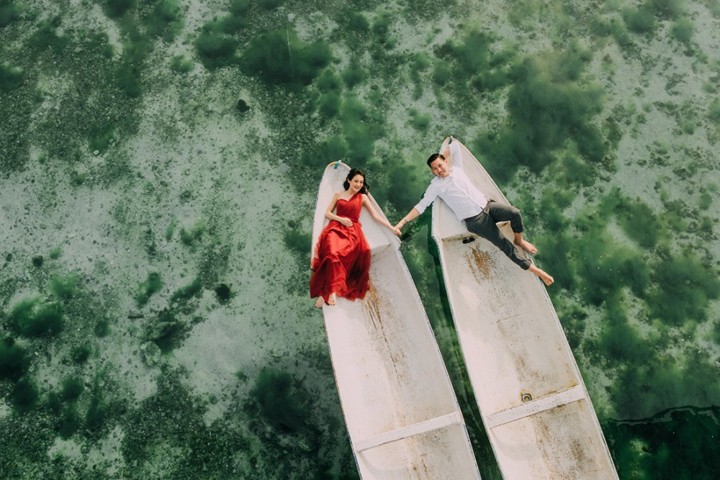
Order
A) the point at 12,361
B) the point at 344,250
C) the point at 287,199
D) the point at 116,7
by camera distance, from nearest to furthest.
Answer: the point at 344,250, the point at 12,361, the point at 287,199, the point at 116,7

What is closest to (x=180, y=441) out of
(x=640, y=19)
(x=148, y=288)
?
(x=148, y=288)

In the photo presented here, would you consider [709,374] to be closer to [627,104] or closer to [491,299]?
[491,299]

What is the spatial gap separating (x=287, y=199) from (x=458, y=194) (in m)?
1.66

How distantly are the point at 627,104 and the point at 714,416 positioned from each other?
9.86ft

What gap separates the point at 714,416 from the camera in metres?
4.41

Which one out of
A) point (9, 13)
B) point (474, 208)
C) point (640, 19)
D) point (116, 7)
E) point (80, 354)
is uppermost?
point (640, 19)

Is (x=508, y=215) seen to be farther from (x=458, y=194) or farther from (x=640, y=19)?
(x=640, y=19)

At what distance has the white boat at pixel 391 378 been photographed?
394 cm

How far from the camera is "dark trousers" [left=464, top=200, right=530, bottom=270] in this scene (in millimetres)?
4207

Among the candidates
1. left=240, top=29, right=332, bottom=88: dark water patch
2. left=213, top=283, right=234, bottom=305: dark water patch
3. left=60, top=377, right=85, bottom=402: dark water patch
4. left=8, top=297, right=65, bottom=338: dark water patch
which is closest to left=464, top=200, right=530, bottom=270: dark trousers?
left=213, top=283, right=234, bottom=305: dark water patch

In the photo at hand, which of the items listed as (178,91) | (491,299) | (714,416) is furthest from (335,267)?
(714,416)

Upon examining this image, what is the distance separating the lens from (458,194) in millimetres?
4277

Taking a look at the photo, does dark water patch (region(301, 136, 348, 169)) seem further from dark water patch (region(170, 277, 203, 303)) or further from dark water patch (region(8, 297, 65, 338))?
dark water patch (region(8, 297, 65, 338))

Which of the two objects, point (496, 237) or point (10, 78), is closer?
point (496, 237)
